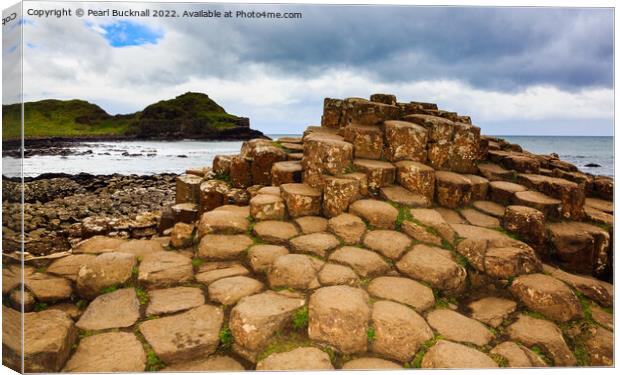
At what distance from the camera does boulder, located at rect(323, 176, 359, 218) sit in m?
4.67

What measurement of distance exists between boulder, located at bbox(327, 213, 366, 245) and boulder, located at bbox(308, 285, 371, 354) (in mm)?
1195

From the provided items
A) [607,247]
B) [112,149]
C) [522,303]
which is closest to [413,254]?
[522,303]

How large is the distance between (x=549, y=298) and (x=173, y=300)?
3.58m

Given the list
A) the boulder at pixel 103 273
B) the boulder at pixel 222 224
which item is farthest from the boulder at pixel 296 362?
the boulder at pixel 222 224

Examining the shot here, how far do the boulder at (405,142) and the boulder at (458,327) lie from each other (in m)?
2.59

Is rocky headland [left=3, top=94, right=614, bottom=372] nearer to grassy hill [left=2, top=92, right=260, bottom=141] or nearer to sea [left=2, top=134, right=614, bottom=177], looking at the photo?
grassy hill [left=2, top=92, right=260, bottom=141]

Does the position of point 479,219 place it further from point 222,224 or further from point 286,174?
point 222,224

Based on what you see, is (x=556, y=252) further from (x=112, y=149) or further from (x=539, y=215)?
(x=112, y=149)

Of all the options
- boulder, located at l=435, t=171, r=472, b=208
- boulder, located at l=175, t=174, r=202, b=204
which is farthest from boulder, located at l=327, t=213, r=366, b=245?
boulder, located at l=175, t=174, r=202, b=204

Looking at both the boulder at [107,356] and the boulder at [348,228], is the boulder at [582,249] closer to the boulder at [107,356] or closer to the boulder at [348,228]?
the boulder at [348,228]

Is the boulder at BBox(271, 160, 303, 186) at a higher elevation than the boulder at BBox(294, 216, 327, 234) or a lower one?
higher

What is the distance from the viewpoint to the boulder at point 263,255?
149 inches

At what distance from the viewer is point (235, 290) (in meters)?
3.41

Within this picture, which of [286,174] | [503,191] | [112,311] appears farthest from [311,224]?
[503,191]
